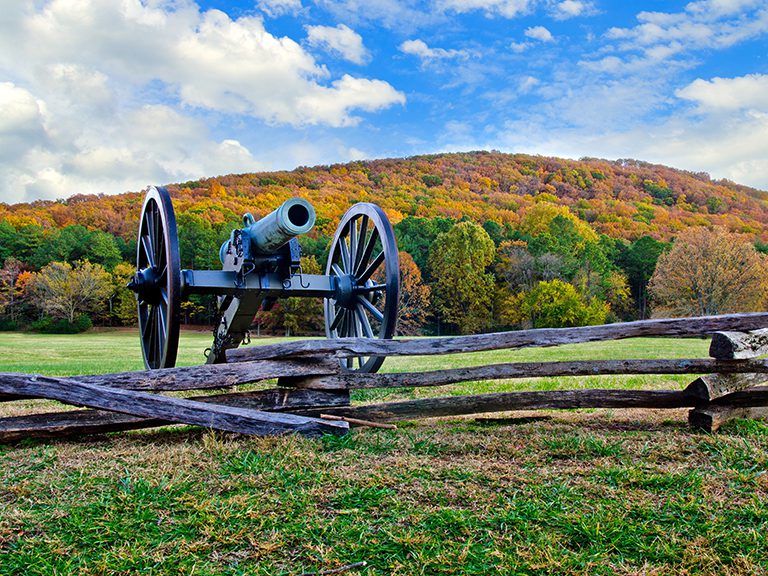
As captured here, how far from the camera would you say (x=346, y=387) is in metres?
4.86

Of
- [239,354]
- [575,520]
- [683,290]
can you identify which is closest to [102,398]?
[239,354]

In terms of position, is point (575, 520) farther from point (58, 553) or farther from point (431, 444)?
point (58, 553)

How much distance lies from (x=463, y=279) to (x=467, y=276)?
16.4 inches

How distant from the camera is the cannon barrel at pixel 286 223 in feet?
19.7

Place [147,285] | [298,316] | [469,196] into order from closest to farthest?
[147,285] → [298,316] → [469,196]

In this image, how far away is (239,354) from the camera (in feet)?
15.1

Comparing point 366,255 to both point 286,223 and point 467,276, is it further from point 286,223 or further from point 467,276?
point 467,276

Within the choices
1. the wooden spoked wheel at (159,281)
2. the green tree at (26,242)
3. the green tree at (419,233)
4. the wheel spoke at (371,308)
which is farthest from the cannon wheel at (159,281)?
the green tree at (26,242)

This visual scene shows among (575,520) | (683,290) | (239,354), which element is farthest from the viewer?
(683,290)

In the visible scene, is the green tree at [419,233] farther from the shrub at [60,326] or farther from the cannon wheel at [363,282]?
the cannon wheel at [363,282]

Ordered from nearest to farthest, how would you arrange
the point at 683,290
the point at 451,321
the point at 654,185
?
the point at 683,290, the point at 451,321, the point at 654,185

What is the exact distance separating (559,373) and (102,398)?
3644 mm

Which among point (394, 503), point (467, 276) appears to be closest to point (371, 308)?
point (394, 503)

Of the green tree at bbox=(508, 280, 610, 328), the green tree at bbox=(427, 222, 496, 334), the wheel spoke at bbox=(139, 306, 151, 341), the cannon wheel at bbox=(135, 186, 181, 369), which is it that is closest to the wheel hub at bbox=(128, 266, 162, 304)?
the cannon wheel at bbox=(135, 186, 181, 369)
